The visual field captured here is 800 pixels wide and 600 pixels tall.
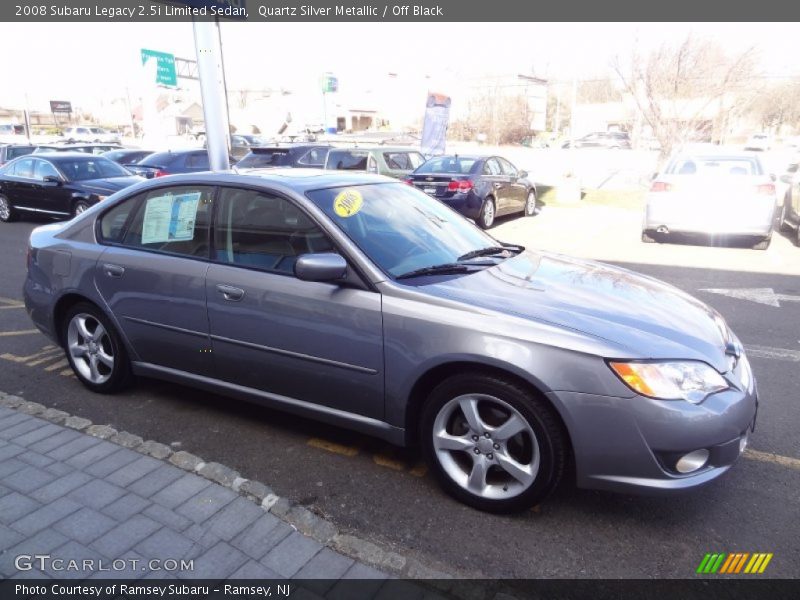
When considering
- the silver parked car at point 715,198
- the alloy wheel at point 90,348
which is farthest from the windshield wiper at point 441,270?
the silver parked car at point 715,198

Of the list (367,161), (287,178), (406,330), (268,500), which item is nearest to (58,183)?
(367,161)

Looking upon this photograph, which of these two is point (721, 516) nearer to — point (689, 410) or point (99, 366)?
point (689, 410)

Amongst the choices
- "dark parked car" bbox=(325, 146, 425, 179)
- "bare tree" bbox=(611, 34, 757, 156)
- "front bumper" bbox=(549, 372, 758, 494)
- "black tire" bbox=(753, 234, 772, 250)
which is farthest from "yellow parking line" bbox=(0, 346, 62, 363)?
"bare tree" bbox=(611, 34, 757, 156)

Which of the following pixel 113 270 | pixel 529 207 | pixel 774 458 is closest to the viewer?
pixel 774 458

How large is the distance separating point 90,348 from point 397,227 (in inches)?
93.2

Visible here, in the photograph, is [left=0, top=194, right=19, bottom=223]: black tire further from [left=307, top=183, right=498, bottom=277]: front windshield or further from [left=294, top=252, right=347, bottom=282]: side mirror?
[left=294, top=252, right=347, bottom=282]: side mirror

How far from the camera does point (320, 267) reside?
2.99 m

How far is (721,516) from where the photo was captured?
284cm

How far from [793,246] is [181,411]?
34.2ft

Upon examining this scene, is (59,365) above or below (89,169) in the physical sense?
below

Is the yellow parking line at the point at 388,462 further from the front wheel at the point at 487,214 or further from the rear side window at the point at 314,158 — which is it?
the rear side window at the point at 314,158

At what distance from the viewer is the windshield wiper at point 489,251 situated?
3.59 metres

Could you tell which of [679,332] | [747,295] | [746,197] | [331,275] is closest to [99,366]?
[331,275]

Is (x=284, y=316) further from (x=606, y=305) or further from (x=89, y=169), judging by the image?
(x=89, y=169)
